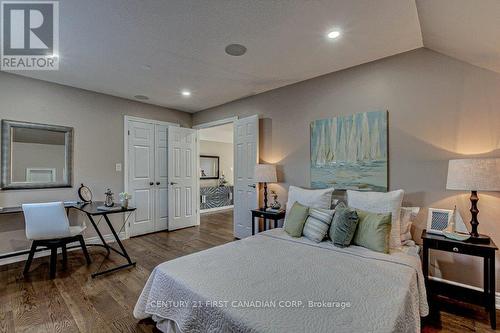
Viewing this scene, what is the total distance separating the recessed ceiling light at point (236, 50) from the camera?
2.56 meters

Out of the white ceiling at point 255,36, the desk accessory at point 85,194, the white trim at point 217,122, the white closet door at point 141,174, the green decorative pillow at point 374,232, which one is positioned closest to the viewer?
the white ceiling at point 255,36

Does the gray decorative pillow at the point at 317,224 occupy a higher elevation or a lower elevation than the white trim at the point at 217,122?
lower

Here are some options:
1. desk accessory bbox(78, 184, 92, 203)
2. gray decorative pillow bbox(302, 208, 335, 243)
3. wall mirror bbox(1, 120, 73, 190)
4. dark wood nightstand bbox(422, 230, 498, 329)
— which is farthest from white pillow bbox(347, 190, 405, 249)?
wall mirror bbox(1, 120, 73, 190)

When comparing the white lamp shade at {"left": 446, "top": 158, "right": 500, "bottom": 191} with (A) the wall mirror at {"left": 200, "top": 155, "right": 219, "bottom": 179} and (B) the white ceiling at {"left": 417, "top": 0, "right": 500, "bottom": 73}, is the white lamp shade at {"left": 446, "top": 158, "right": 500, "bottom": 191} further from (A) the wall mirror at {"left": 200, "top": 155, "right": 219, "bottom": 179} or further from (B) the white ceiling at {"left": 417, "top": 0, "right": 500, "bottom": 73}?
(A) the wall mirror at {"left": 200, "top": 155, "right": 219, "bottom": 179}

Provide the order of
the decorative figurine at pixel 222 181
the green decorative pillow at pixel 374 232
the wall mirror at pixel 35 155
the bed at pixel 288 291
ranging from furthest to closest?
1. the decorative figurine at pixel 222 181
2. the wall mirror at pixel 35 155
3. the green decorative pillow at pixel 374 232
4. the bed at pixel 288 291

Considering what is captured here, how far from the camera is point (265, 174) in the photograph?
356 cm

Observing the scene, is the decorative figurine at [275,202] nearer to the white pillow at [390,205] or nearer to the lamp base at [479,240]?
the white pillow at [390,205]

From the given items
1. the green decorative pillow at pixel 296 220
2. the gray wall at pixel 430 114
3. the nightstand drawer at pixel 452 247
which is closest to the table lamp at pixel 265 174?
the green decorative pillow at pixel 296 220

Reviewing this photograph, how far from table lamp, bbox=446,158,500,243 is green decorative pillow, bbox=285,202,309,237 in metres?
1.33

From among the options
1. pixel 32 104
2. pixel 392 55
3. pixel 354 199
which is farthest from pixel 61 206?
pixel 392 55

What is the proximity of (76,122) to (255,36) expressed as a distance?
318 centimetres

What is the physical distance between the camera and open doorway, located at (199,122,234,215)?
7000 mm

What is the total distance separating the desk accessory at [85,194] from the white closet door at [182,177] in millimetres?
1391

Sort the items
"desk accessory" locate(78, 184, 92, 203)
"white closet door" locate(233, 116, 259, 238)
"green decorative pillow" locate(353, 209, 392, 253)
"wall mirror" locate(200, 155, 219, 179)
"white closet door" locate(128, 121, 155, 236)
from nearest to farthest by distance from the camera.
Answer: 1. "green decorative pillow" locate(353, 209, 392, 253)
2. "desk accessory" locate(78, 184, 92, 203)
3. "white closet door" locate(233, 116, 259, 238)
4. "white closet door" locate(128, 121, 155, 236)
5. "wall mirror" locate(200, 155, 219, 179)
